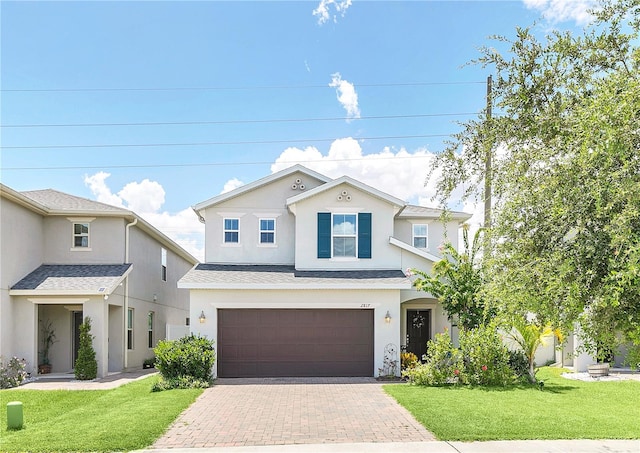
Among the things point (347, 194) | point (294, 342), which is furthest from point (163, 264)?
point (347, 194)

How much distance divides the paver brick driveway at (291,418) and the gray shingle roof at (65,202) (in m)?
8.65

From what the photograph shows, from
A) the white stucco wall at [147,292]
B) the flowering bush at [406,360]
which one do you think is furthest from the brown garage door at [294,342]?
the white stucco wall at [147,292]

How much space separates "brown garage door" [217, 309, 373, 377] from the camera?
17073mm

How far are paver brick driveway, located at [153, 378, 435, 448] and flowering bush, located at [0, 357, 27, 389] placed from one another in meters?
6.25

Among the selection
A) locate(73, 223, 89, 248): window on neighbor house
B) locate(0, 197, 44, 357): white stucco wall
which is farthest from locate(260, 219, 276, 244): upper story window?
locate(0, 197, 44, 357): white stucco wall

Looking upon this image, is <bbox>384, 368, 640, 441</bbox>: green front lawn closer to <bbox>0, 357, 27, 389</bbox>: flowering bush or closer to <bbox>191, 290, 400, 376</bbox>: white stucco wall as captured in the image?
<bbox>191, 290, 400, 376</bbox>: white stucco wall

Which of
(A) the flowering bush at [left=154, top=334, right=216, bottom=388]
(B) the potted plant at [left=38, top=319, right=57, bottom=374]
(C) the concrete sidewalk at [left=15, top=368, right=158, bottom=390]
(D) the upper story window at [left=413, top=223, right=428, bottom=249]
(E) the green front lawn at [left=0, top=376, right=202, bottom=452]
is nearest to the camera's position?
(E) the green front lawn at [left=0, top=376, right=202, bottom=452]

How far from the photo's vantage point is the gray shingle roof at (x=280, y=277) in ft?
55.2

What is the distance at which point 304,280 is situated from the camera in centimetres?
1720

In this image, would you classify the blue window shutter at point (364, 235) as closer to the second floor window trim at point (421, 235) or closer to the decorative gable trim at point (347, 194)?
the decorative gable trim at point (347, 194)

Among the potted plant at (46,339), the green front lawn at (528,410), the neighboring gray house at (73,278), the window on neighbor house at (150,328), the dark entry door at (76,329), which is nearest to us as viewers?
the green front lawn at (528,410)

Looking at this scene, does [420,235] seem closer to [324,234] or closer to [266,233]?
[324,234]

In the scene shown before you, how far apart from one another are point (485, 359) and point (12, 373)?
14.2 meters

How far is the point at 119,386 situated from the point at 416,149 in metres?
14.4
